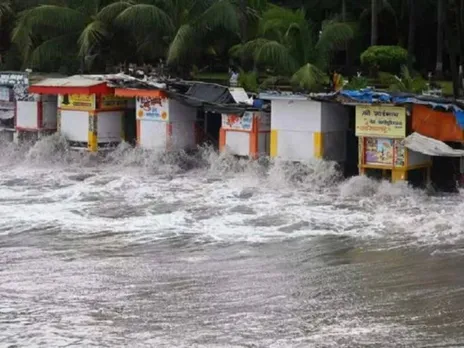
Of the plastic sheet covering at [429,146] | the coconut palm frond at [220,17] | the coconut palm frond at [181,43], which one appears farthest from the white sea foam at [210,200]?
the coconut palm frond at [220,17]

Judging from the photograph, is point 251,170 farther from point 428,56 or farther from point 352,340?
point 428,56

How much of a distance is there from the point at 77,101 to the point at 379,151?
7.92 metres

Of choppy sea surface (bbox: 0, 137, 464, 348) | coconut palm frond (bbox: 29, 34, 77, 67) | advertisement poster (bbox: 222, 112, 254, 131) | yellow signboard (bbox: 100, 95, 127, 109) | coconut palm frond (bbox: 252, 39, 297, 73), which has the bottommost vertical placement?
choppy sea surface (bbox: 0, 137, 464, 348)

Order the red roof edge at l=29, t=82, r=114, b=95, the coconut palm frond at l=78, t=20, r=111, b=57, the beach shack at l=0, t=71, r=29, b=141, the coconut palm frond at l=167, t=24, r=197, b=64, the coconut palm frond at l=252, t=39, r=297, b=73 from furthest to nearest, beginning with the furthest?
the coconut palm frond at l=78, t=20, r=111, b=57, the coconut palm frond at l=167, t=24, r=197, b=64, the beach shack at l=0, t=71, r=29, b=141, the coconut palm frond at l=252, t=39, r=297, b=73, the red roof edge at l=29, t=82, r=114, b=95

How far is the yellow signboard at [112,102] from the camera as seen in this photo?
22.8 metres

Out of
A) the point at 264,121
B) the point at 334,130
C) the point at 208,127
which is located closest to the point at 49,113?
the point at 208,127

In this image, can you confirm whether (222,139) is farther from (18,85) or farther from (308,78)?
(18,85)

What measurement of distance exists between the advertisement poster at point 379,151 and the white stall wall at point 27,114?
30.0 feet

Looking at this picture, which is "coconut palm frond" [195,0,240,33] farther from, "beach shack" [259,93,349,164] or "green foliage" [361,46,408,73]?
"beach shack" [259,93,349,164]

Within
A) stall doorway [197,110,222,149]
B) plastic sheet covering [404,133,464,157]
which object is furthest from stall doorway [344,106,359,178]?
stall doorway [197,110,222,149]

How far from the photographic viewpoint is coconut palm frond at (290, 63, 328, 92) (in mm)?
22158

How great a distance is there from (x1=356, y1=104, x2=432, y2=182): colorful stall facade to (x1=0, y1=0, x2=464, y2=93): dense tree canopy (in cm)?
374

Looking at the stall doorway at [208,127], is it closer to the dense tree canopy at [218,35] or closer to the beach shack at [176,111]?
the beach shack at [176,111]

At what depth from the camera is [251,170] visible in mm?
20031
